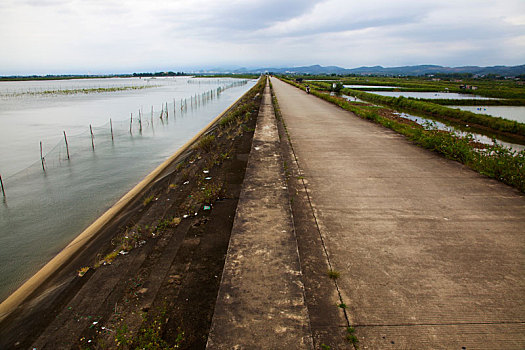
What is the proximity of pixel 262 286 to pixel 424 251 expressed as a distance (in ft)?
7.56

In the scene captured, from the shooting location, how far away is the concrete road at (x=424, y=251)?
2.65 m

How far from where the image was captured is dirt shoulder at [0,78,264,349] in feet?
9.39

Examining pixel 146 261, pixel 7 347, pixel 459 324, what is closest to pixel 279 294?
pixel 459 324

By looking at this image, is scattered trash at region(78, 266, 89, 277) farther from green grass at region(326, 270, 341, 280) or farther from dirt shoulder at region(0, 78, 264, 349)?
green grass at region(326, 270, 341, 280)

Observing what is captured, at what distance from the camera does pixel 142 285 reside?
357cm

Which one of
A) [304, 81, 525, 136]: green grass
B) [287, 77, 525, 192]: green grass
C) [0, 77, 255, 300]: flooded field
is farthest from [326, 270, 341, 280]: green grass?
[304, 81, 525, 136]: green grass

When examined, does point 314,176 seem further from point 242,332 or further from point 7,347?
point 7,347

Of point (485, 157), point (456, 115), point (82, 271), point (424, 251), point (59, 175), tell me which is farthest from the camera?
point (456, 115)

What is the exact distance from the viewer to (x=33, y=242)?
638 centimetres

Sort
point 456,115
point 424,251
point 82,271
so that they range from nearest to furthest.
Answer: point 424,251, point 82,271, point 456,115

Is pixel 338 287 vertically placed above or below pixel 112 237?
above

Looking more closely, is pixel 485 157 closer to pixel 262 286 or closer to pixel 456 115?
pixel 262 286

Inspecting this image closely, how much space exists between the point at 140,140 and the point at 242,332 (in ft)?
53.3

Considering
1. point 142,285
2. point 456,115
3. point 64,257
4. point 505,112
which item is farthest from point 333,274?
point 505,112
